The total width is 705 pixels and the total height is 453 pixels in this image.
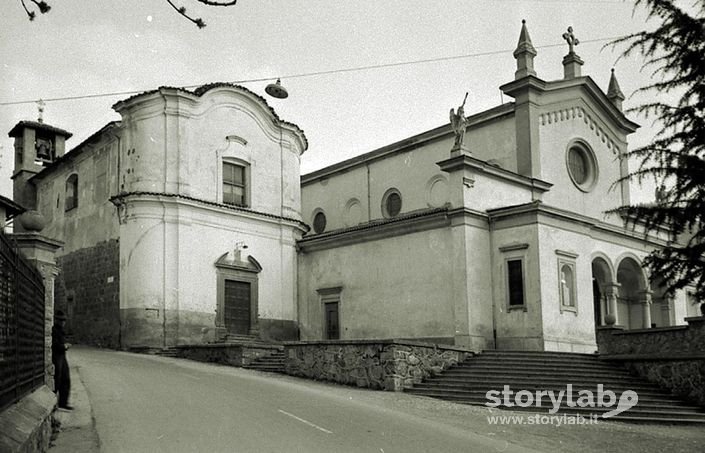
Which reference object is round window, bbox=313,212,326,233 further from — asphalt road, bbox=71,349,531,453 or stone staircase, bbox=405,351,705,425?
asphalt road, bbox=71,349,531,453

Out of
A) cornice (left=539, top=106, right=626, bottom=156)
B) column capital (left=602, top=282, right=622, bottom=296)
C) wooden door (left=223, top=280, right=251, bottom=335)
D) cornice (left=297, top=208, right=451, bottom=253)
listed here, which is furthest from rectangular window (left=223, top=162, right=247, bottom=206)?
column capital (left=602, top=282, right=622, bottom=296)

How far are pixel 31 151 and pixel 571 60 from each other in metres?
25.3

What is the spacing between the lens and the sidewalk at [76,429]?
9242 millimetres

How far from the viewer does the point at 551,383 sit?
18.0 meters

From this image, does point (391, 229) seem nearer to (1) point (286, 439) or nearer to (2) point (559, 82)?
(2) point (559, 82)

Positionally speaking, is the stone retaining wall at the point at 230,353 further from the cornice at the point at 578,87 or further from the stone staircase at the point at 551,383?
the cornice at the point at 578,87

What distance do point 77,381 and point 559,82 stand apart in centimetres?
2179

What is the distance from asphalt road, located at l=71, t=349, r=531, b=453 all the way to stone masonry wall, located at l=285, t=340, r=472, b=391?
87 cm

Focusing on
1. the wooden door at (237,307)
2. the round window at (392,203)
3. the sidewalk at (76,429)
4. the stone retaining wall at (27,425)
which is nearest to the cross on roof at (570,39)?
the round window at (392,203)

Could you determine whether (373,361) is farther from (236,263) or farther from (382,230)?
(236,263)

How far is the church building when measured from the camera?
24328 millimetres

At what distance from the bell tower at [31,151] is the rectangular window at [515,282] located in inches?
892

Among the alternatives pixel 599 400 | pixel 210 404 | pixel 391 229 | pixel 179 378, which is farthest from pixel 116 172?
pixel 599 400

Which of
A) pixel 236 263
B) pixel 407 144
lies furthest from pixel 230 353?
pixel 407 144
